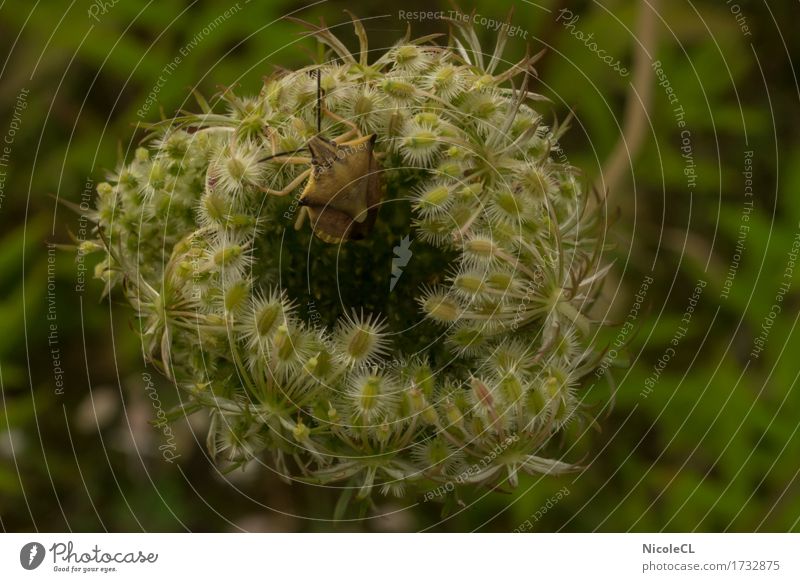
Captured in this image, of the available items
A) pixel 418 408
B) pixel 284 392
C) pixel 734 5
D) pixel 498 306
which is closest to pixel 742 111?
pixel 734 5

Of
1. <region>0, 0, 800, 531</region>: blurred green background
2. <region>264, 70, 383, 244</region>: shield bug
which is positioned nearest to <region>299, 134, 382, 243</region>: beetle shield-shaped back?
<region>264, 70, 383, 244</region>: shield bug

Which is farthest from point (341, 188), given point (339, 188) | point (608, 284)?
point (608, 284)

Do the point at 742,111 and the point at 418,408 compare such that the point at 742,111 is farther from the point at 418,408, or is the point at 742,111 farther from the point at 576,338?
the point at 418,408

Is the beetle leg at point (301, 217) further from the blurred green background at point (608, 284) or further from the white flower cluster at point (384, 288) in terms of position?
the blurred green background at point (608, 284)

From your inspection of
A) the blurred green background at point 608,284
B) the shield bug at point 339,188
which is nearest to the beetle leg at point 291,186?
the shield bug at point 339,188

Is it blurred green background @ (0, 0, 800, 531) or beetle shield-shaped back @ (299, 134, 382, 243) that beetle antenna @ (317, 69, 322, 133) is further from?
blurred green background @ (0, 0, 800, 531)
